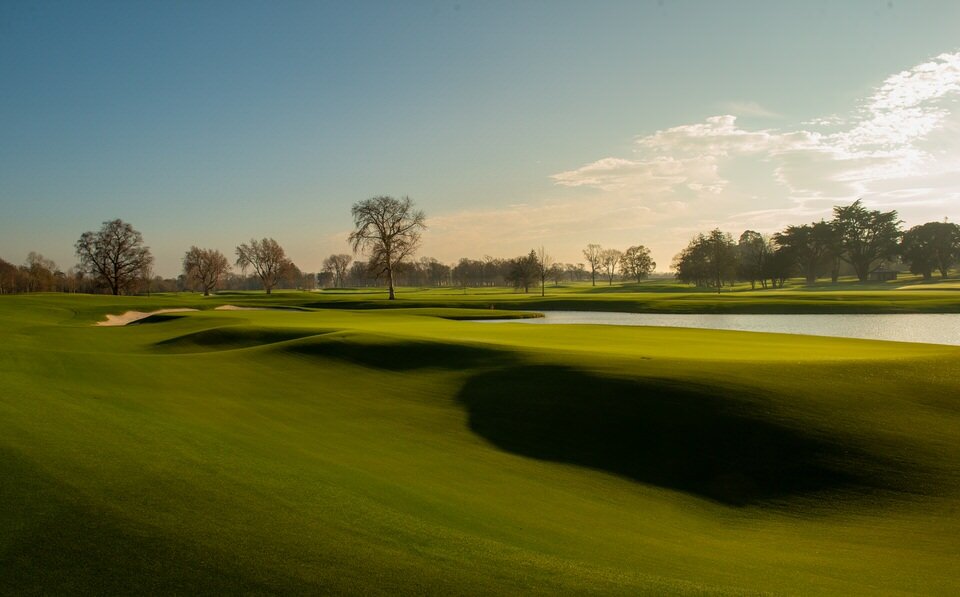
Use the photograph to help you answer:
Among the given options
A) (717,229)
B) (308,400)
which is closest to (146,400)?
(308,400)

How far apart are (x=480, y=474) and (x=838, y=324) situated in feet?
156

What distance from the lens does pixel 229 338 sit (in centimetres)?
2998

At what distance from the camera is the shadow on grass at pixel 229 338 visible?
2878 centimetres

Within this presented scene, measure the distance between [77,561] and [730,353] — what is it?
21.8 m

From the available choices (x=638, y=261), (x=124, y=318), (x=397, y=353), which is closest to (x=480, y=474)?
(x=397, y=353)

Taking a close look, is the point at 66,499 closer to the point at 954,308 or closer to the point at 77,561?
the point at 77,561

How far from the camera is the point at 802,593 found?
6234 mm

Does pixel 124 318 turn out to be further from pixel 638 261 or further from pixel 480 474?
pixel 638 261

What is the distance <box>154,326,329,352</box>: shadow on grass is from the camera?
94.4 feet

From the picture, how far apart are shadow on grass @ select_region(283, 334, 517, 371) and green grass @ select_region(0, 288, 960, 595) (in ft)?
0.69

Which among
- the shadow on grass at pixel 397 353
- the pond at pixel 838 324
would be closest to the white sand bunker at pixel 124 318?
the shadow on grass at pixel 397 353

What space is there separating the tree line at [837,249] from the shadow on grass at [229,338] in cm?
10537

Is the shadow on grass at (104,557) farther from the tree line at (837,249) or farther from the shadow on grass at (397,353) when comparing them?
the tree line at (837,249)

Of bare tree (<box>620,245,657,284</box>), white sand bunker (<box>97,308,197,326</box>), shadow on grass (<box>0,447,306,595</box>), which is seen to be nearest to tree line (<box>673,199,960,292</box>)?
bare tree (<box>620,245,657,284</box>)
